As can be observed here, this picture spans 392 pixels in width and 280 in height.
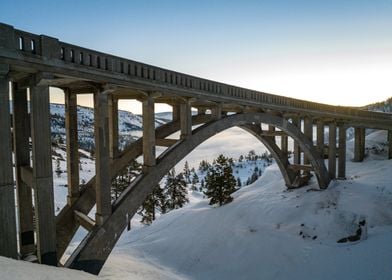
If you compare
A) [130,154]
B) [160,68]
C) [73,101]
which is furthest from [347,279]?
[73,101]

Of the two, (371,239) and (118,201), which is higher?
(118,201)

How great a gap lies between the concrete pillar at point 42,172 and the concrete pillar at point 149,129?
3.86 m

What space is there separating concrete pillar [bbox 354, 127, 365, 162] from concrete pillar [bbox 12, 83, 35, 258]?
34.2 m

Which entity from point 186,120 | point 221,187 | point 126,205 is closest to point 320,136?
point 221,187

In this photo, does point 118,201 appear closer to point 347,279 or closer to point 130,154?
point 130,154

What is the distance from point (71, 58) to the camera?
8336mm

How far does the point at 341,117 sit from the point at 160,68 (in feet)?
71.8

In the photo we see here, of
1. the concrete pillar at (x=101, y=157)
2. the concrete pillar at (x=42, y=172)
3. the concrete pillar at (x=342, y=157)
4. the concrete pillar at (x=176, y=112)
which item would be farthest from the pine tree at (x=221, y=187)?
the concrete pillar at (x=42, y=172)

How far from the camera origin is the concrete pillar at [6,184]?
668 centimetres

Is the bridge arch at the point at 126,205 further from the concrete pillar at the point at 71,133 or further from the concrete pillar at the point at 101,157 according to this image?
the concrete pillar at the point at 71,133

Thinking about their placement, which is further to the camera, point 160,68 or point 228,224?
point 228,224

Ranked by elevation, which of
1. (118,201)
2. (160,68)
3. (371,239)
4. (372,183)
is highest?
(160,68)

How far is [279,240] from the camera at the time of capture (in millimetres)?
18609

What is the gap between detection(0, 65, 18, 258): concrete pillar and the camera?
6684 millimetres
